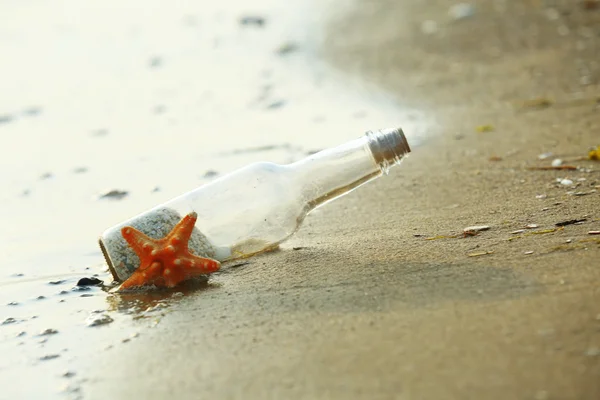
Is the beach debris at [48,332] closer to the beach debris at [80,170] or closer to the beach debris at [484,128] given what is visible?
the beach debris at [80,170]

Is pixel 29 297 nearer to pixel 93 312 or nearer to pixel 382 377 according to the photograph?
pixel 93 312

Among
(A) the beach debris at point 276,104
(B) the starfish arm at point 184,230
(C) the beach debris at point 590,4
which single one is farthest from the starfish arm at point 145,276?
(C) the beach debris at point 590,4

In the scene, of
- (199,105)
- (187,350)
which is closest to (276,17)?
(199,105)

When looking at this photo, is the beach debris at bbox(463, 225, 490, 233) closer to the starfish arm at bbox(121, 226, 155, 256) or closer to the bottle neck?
the bottle neck

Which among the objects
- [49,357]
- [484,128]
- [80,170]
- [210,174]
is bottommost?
[49,357]

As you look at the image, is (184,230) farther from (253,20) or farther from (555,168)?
(253,20)

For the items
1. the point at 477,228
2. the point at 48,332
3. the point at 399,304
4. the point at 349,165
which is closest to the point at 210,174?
the point at 349,165
